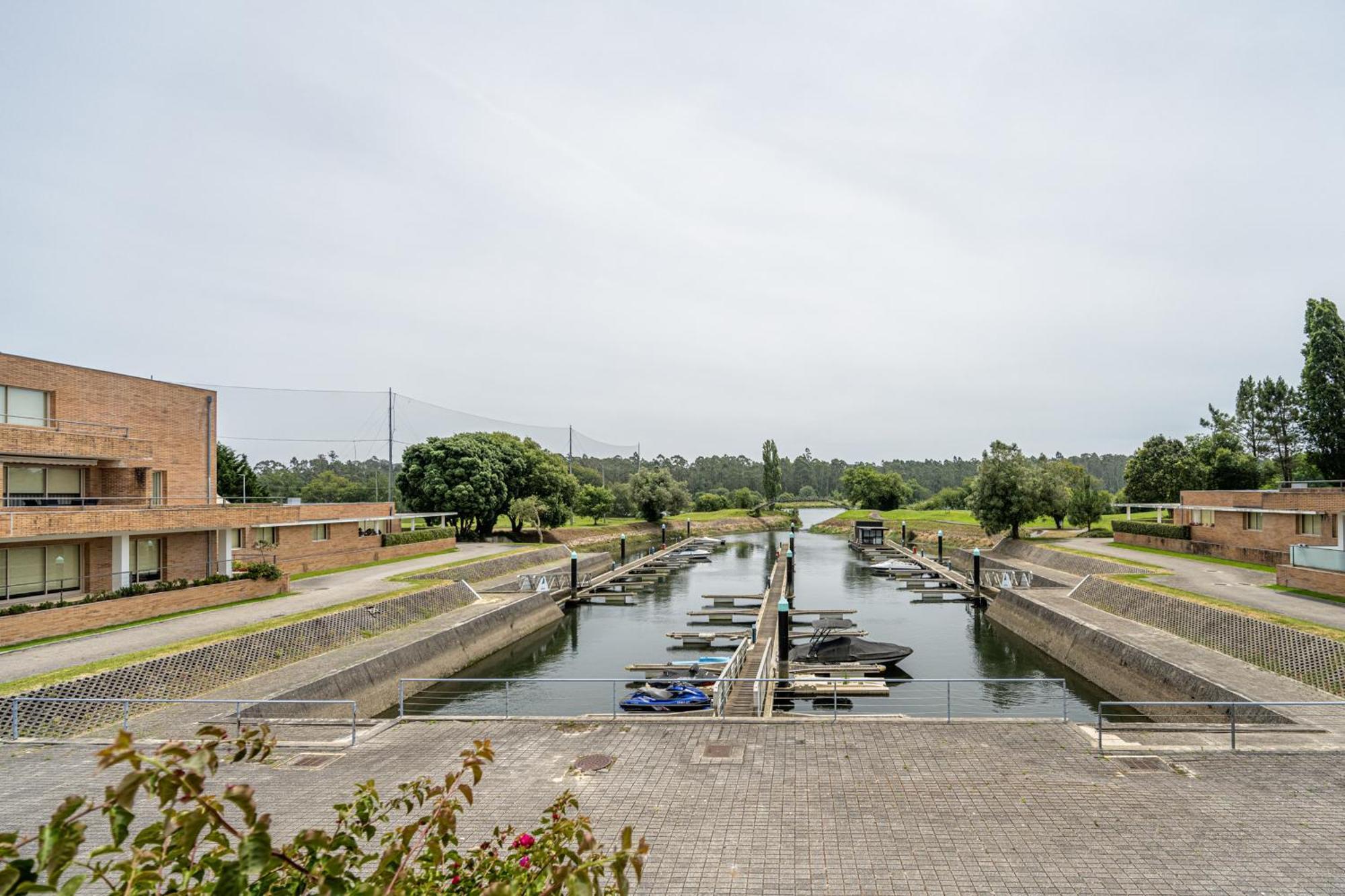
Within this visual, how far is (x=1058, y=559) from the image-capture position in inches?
1647

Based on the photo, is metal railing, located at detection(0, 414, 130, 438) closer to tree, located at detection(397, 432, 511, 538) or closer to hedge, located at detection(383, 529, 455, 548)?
hedge, located at detection(383, 529, 455, 548)

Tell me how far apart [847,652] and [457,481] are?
38.8 meters

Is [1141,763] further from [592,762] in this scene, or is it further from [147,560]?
[147,560]

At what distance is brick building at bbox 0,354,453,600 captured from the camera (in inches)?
885

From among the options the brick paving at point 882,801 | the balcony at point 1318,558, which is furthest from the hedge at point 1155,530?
the brick paving at point 882,801

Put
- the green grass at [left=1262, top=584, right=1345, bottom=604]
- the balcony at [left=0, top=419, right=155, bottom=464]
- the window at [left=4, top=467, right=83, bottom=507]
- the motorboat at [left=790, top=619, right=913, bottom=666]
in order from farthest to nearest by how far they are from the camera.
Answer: the motorboat at [left=790, top=619, right=913, bottom=666] < the green grass at [left=1262, top=584, right=1345, bottom=604] < the window at [left=4, top=467, right=83, bottom=507] < the balcony at [left=0, top=419, right=155, bottom=464]

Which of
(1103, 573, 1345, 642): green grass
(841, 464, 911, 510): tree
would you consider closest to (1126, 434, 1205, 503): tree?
(1103, 573, 1345, 642): green grass

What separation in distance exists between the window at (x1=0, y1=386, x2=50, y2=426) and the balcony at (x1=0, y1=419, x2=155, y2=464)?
311 millimetres

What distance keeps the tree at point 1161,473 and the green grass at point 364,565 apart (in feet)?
191

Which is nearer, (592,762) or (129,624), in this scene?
(592,762)

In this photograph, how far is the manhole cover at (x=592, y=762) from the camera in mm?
11963

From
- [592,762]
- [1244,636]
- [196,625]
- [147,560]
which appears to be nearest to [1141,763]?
[592,762]

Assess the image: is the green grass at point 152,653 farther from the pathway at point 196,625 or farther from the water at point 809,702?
the water at point 809,702

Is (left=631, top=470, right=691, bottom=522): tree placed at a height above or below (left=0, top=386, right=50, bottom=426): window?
below
